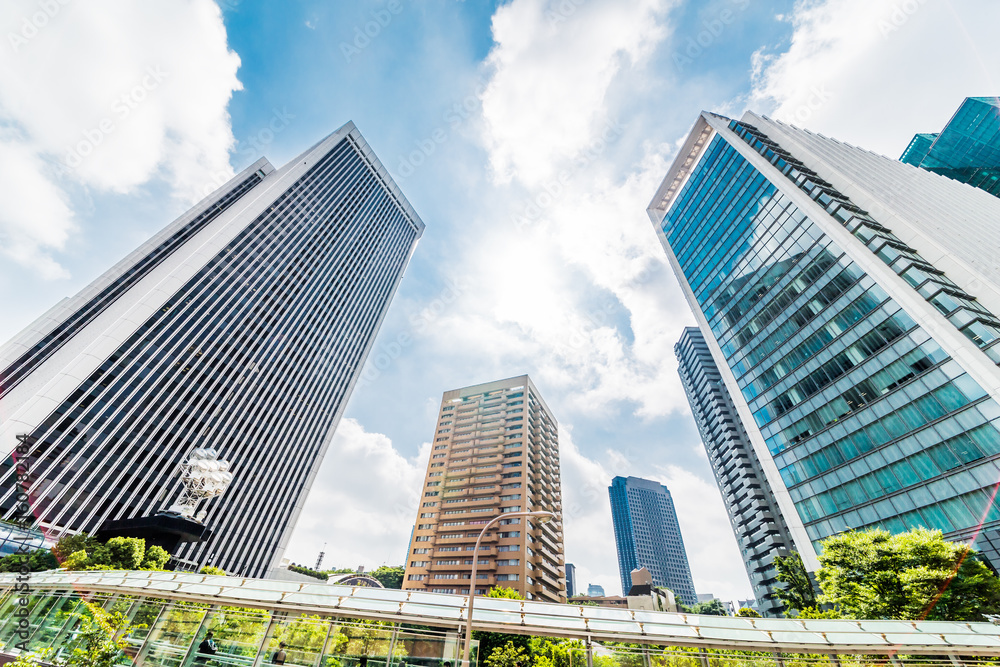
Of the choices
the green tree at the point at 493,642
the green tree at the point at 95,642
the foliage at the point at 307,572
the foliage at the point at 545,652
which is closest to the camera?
the green tree at the point at 95,642

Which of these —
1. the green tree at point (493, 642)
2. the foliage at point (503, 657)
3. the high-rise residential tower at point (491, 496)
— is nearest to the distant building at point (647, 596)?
the high-rise residential tower at point (491, 496)

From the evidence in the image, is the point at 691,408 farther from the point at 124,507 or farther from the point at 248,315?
the point at 124,507

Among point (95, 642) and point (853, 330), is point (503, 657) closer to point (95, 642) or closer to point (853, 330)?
point (95, 642)

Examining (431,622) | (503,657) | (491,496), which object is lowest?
(503,657)

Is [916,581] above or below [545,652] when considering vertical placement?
above

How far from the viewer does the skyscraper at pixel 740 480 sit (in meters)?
78.6

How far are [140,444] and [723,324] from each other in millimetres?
81130

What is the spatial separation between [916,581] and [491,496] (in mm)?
67148

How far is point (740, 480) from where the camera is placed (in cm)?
8950

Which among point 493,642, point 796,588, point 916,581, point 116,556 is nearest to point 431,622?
point 493,642

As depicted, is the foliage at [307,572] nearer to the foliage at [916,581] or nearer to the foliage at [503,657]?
the foliage at [503,657]

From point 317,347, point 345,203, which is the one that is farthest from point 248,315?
point 345,203

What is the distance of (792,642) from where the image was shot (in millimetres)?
11102

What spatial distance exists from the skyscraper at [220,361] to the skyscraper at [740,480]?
8803 centimetres
